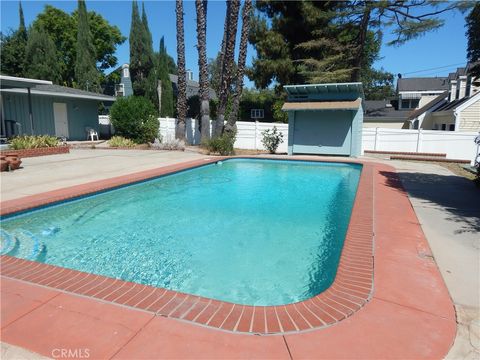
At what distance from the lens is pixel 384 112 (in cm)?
3256

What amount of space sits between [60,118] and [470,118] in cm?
2602

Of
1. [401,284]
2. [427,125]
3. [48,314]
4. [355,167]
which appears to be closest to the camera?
[48,314]

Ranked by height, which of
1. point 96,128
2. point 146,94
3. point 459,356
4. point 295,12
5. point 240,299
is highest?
point 295,12

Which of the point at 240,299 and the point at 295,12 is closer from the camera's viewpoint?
the point at 240,299

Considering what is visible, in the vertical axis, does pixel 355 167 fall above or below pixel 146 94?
below

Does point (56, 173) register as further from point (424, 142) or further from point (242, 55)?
A: point (424, 142)

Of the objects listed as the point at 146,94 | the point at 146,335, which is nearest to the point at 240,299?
the point at 146,335

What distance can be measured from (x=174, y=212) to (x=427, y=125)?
25444 millimetres

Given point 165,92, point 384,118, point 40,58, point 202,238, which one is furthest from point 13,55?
point 384,118

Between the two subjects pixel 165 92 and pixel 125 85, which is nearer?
pixel 165 92

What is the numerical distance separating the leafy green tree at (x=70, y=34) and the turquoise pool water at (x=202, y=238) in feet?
118

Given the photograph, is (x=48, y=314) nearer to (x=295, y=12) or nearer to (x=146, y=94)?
(x=295, y=12)

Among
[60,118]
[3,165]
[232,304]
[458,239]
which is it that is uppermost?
[60,118]

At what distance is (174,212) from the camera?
266 inches
